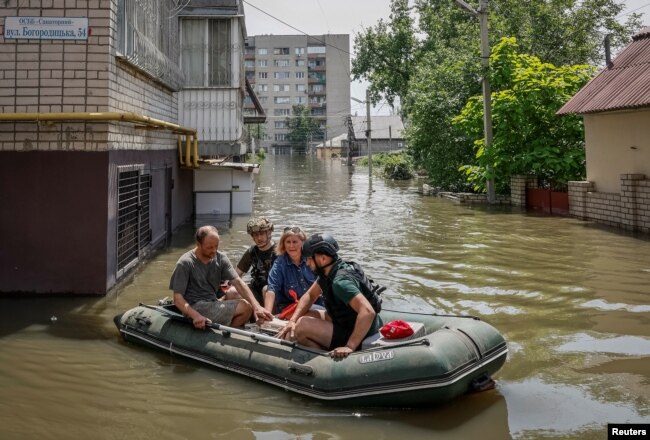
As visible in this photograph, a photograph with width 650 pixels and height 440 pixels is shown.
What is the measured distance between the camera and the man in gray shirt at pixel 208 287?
6.46 meters

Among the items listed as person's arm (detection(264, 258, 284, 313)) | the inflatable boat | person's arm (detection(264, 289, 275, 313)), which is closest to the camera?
the inflatable boat

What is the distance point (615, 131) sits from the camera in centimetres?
1673

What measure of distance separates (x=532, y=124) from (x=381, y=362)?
19.0 meters

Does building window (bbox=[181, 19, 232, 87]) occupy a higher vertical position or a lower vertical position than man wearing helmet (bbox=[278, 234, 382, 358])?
higher

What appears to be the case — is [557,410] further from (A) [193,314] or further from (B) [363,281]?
(A) [193,314]

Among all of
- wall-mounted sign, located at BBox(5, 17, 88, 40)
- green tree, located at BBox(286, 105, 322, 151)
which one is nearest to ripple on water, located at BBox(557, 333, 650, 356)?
wall-mounted sign, located at BBox(5, 17, 88, 40)

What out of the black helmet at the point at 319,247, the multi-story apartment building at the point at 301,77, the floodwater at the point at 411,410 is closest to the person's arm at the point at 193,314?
the floodwater at the point at 411,410

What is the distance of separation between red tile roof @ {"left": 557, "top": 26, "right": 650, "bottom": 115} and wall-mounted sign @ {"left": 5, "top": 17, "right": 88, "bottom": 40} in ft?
39.1

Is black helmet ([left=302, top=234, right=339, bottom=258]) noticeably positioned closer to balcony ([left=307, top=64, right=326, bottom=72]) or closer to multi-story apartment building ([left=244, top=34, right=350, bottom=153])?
multi-story apartment building ([left=244, top=34, right=350, bottom=153])

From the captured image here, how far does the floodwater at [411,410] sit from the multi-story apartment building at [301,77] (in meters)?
90.8

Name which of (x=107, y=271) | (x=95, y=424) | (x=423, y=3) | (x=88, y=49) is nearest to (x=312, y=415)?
(x=95, y=424)

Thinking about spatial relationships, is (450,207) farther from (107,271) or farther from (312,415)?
(312,415)

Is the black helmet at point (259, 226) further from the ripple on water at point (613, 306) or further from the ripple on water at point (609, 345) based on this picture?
the ripple on water at point (613, 306)

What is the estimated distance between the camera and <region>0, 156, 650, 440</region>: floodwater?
4.92 metres
